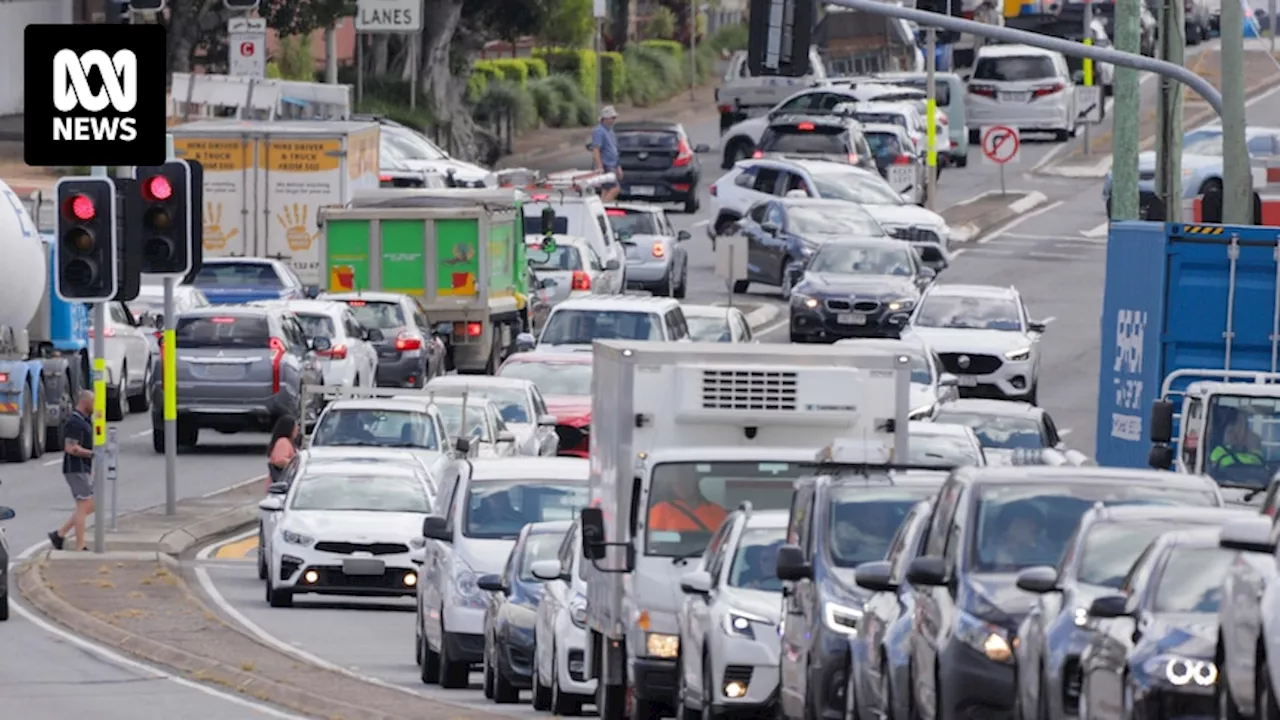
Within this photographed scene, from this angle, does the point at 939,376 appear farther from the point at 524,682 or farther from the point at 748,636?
the point at 748,636

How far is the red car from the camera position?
114 feet

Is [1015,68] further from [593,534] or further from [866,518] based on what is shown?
[866,518]

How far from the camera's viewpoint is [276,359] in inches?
1465

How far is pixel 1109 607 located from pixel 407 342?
28.4 meters

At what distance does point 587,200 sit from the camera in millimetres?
48500

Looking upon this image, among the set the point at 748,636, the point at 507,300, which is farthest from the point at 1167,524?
the point at 507,300

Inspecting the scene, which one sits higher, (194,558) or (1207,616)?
(1207,616)

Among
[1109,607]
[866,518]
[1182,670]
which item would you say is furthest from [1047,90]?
[1182,670]

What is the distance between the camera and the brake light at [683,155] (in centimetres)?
6144

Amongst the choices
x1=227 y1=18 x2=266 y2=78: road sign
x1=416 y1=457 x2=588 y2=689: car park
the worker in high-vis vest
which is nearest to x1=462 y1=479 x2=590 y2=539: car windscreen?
x1=416 y1=457 x2=588 y2=689: car park

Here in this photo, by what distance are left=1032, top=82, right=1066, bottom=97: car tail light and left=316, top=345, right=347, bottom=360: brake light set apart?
35.4 metres

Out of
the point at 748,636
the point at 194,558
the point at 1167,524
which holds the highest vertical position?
the point at 1167,524

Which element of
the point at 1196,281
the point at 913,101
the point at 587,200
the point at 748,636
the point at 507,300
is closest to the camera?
the point at 748,636

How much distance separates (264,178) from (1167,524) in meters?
32.9
